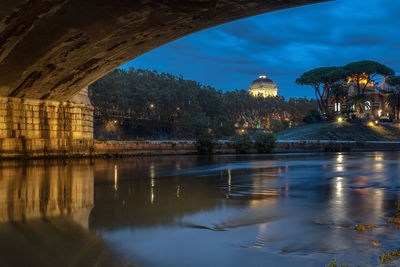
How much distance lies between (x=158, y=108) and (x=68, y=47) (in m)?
44.5

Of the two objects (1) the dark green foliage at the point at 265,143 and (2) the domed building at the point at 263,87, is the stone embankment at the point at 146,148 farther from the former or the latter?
(2) the domed building at the point at 263,87

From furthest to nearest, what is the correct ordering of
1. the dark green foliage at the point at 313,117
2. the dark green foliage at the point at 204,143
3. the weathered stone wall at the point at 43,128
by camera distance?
the dark green foliage at the point at 313,117 < the dark green foliage at the point at 204,143 < the weathered stone wall at the point at 43,128

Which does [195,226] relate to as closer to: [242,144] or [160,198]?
[160,198]

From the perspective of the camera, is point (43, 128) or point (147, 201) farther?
point (43, 128)

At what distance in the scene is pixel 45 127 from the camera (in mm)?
22469

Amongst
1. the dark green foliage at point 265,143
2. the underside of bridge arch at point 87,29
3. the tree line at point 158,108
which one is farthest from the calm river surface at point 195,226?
the tree line at point 158,108

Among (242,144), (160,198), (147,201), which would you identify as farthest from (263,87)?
(147,201)

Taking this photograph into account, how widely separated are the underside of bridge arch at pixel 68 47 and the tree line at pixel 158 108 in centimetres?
2729

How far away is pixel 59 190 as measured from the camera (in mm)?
10180

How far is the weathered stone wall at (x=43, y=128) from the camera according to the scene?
20938 millimetres

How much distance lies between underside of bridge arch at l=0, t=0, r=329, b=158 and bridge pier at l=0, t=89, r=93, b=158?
0.05 m

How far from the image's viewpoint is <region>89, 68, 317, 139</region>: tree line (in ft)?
169

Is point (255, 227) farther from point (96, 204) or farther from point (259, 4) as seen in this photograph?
point (259, 4)

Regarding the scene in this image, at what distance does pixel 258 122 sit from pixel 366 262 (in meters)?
75.8
